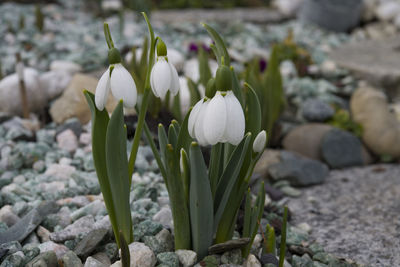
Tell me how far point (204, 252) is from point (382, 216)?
1.05 metres

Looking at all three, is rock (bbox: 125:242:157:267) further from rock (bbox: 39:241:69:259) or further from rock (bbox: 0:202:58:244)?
rock (bbox: 0:202:58:244)

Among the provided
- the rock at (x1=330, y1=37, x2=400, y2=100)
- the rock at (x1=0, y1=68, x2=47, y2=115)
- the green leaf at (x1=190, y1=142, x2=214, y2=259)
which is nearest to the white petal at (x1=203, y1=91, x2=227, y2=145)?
the green leaf at (x1=190, y1=142, x2=214, y2=259)

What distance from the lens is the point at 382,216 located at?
7.13 ft

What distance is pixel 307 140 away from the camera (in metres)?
3.19

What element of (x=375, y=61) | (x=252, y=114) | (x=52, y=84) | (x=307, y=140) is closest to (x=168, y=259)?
(x=252, y=114)

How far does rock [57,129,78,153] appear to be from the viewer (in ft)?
8.51

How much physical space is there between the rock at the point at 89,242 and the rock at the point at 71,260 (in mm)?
32

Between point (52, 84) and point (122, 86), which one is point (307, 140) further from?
point (122, 86)

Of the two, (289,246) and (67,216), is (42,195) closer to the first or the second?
(67,216)

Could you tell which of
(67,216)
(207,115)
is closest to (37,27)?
(67,216)

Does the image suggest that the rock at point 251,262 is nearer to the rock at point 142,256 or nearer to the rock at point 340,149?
the rock at point 142,256

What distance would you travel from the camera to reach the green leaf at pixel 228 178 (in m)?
1.38

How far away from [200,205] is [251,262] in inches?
12.5

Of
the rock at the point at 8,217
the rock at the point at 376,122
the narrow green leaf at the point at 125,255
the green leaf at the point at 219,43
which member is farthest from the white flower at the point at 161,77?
the rock at the point at 376,122
